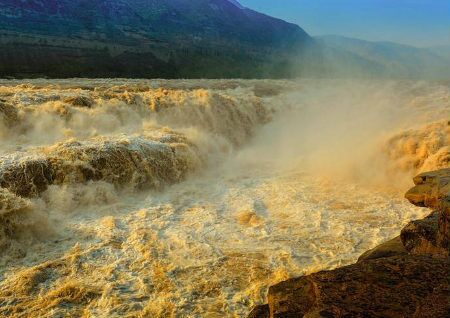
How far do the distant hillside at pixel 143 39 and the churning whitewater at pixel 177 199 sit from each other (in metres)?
15.1

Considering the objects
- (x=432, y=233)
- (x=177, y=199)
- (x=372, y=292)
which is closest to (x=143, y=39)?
(x=177, y=199)

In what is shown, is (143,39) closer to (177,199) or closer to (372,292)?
(177,199)

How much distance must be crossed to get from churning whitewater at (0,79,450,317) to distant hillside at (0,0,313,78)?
15138mm

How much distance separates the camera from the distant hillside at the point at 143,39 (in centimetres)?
3394

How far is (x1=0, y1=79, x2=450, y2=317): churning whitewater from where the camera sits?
18.3ft

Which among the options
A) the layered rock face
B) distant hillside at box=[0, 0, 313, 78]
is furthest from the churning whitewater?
distant hillside at box=[0, 0, 313, 78]

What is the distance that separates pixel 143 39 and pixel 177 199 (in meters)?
48.0

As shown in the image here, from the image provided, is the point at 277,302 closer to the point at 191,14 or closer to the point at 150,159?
the point at 150,159

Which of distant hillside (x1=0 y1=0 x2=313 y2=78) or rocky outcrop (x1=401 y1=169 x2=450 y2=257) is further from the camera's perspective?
distant hillside (x1=0 y1=0 x2=313 y2=78)

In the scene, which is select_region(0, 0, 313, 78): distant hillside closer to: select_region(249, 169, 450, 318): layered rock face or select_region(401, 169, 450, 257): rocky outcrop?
select_region(401, 169, 450, 257): rocky outcrop

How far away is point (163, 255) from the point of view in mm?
6465

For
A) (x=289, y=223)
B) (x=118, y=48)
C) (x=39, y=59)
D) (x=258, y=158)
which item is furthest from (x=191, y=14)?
(x=289, y=223)

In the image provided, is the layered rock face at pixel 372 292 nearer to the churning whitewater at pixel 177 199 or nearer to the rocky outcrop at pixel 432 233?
the rocky outcrop at pixel 432 233

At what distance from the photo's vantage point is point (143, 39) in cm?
5381
